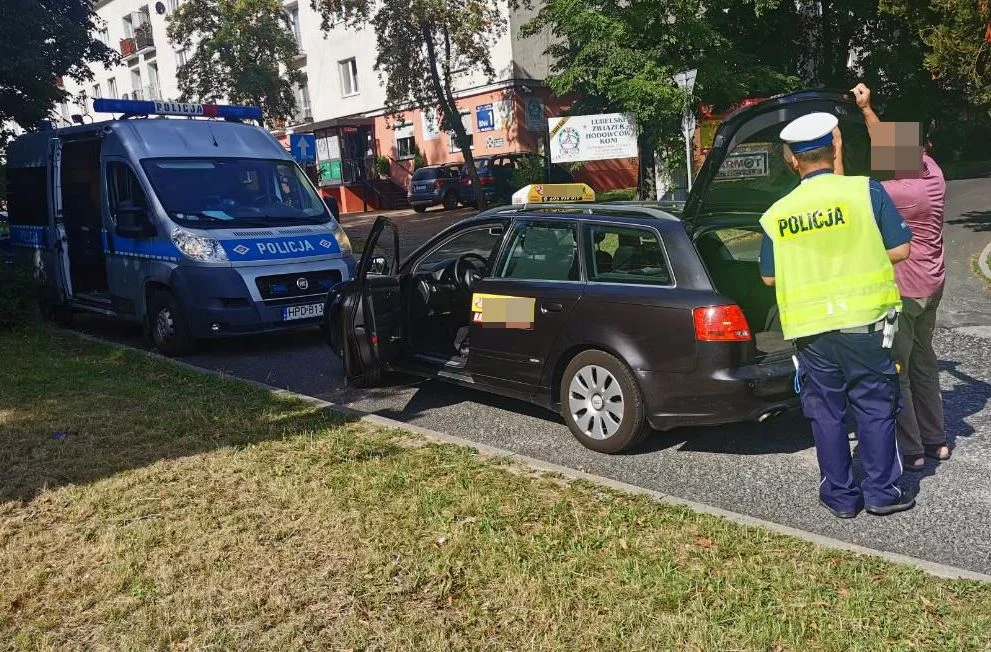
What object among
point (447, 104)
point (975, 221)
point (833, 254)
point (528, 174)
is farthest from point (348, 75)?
point (833, 254)

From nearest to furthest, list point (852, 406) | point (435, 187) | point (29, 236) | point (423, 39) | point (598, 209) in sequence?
point (852, 406), point (598, 209), point (29, 236), point (423, 39), point (435, 187)

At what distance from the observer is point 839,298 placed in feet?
13.3

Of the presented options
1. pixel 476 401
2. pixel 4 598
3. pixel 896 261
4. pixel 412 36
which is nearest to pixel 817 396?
pixel 896 261

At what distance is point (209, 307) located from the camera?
28.9ft

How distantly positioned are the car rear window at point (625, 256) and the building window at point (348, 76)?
3227 centimetres

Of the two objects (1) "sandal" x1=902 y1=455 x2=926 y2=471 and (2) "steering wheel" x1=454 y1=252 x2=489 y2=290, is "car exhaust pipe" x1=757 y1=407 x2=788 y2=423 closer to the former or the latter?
(1) "sandal" x1=902 y1=455 x2=926 y2=471

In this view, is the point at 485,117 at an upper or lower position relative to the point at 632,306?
upper

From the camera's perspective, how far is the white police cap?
4035 mm

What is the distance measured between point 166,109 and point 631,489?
8169 millimetres

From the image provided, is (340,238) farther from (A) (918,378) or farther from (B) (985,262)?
(B) (985,262)

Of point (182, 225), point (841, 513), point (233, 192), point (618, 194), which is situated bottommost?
point (841, 513)

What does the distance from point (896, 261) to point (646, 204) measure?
217cm

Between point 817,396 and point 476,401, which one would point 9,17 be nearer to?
point 476,401

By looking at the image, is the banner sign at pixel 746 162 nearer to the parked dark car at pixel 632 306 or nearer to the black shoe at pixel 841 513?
the parked dark car at pixel 632 306
